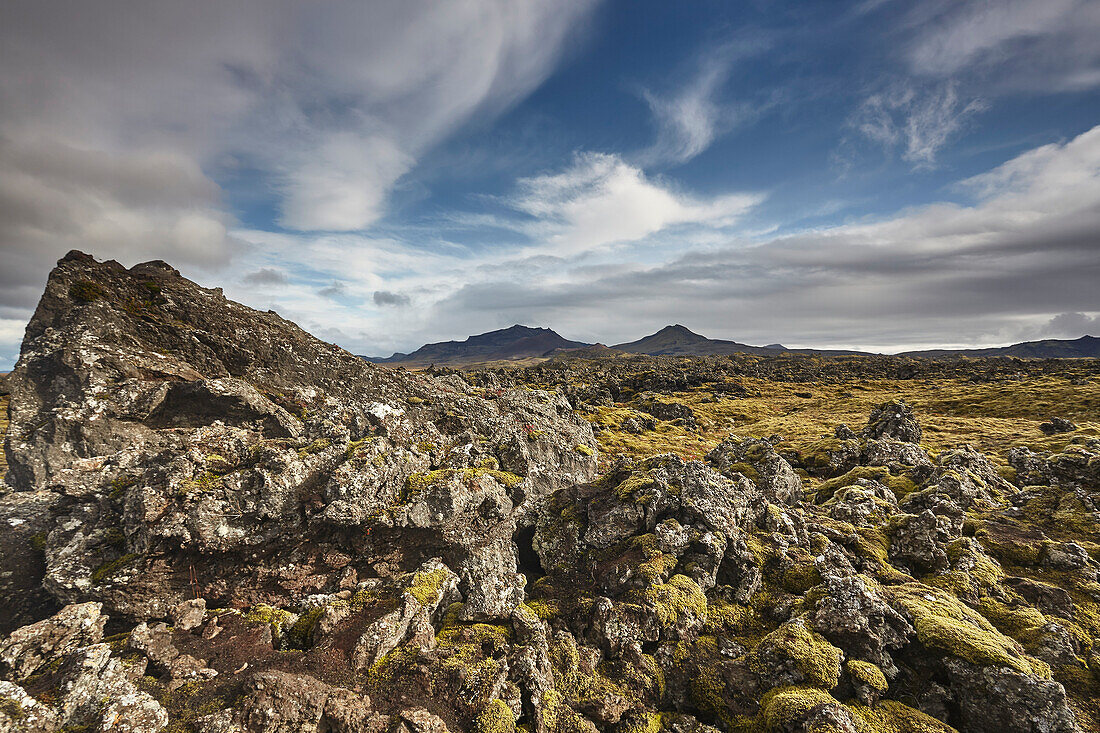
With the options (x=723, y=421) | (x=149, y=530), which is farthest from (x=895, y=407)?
(x=149, y=530)

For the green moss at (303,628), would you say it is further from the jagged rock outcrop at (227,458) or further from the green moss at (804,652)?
the green moss at (804,652)

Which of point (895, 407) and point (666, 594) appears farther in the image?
point (895, 407)

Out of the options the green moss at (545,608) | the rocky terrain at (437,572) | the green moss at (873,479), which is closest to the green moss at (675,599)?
the rocky terrain at (437,572)

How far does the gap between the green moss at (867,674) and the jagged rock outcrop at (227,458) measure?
9.44m

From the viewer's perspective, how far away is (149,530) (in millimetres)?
11797

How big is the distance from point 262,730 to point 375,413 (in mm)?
12935

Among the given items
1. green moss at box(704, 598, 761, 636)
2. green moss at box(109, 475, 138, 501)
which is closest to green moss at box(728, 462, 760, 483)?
green moss at box(704, 598, 761, 636)

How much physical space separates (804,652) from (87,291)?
3180 cm

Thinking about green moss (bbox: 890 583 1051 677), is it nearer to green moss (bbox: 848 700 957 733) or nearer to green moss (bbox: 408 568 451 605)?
green moss (bbox: 848 700 957 733)

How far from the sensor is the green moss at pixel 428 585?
12.4 metres

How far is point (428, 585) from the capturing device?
507 inches

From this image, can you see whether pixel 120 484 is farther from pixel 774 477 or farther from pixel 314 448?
pixel 774 477

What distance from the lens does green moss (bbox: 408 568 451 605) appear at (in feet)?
40.8

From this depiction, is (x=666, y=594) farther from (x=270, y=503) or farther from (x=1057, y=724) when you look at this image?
(x=270, y=503)
